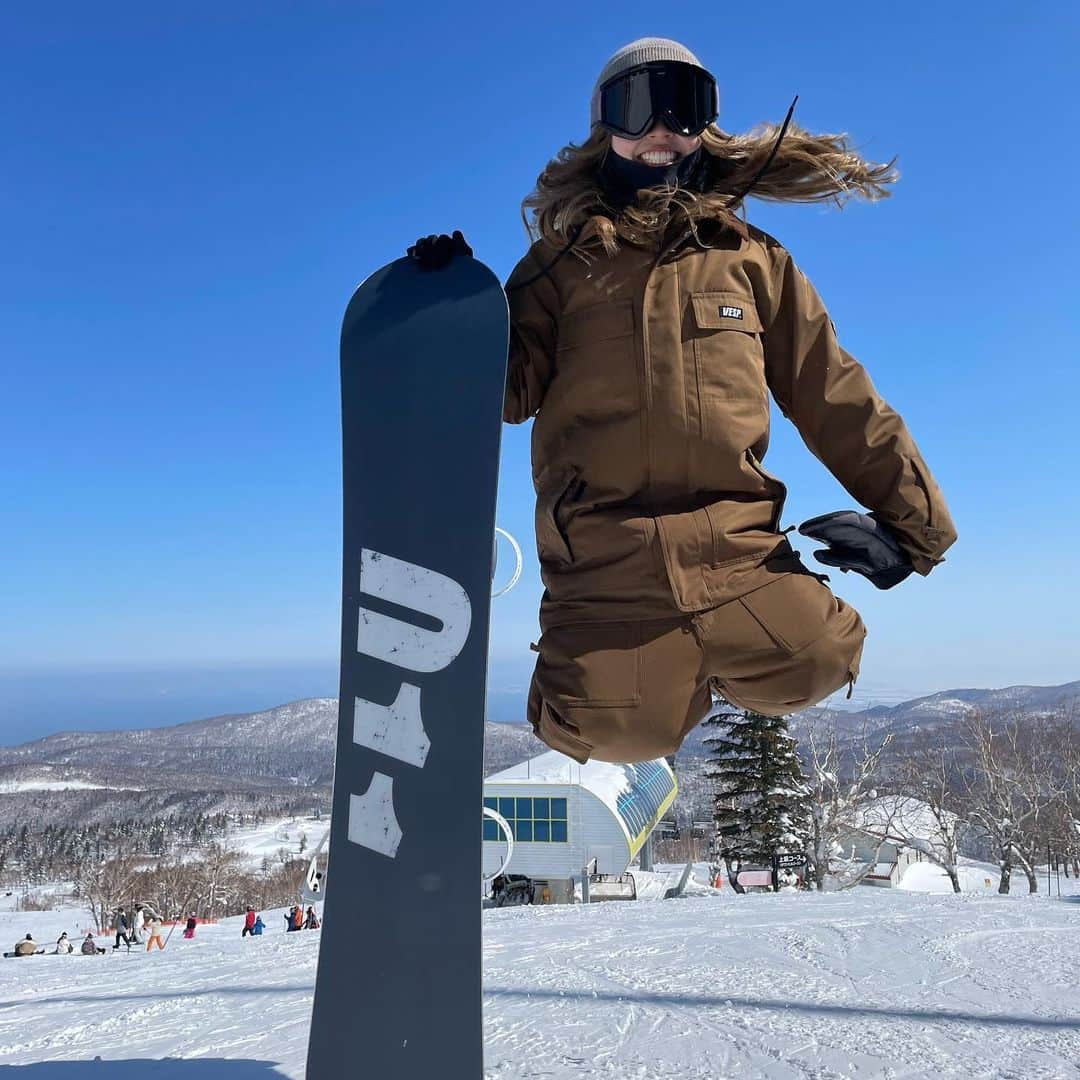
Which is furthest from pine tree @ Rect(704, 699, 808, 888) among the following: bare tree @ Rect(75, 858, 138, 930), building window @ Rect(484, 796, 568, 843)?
bare tree @ Rect(75, 858, 138, 930)

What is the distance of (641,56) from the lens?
6.82 feet

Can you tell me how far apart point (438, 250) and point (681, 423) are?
0.77m

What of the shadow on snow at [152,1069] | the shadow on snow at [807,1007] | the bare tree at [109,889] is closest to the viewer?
the shadow on snow at [152,1069]

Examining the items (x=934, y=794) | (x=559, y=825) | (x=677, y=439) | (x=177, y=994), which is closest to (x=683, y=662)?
(x=677, y=439)

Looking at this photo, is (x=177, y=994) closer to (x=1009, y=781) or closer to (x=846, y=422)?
(x=846, y=422)

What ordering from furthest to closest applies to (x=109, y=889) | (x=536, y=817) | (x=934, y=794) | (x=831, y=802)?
(x=109, y=889) < (x=536, y=817) < (x=934, y=794) < (x=831, y=802)

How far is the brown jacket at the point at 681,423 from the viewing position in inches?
75.2

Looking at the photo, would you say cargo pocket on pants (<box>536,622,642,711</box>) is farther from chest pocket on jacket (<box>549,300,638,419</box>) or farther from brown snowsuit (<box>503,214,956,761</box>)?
chest pocket on jacket (<box>549,300,638,419</box>)

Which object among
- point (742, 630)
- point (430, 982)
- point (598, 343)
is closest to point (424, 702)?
point (430, 982)

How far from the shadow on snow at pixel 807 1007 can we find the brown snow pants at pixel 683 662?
5.30 ft

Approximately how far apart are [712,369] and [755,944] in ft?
10.8

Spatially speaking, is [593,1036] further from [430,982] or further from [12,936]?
[12,936]

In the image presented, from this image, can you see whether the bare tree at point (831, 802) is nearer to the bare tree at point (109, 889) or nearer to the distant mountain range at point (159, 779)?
Result: the bare tree at point (109, 889)

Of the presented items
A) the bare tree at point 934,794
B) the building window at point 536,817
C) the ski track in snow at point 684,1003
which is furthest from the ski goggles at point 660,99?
the building window at point 536,817
